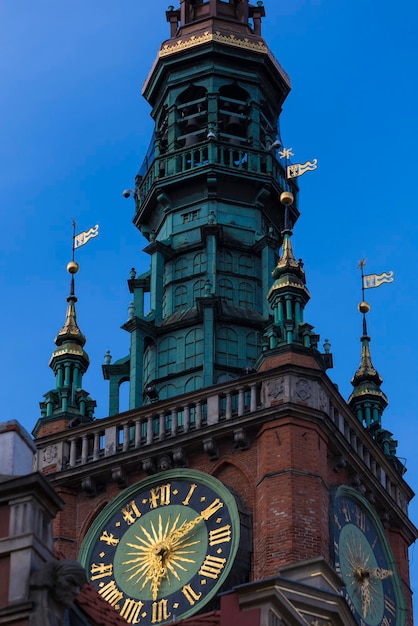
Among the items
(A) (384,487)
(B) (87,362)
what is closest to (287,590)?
(A) (384,487)

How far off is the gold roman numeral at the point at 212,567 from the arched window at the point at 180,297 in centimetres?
762

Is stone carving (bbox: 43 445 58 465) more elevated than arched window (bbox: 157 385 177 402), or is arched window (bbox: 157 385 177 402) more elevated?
arched window (bbox: 157 385 177 402)

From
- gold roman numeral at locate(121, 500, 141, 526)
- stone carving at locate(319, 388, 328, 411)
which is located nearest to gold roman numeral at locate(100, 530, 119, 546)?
gold roman numeral at locate(121, 500, 141, 526)

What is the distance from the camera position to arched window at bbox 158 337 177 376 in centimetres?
3856

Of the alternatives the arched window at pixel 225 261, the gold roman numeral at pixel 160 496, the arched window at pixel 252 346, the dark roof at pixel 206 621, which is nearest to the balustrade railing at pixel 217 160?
the arched window at pixel 225 261

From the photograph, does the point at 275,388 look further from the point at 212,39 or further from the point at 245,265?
the point at 212,39

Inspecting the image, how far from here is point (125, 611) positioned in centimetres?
3334

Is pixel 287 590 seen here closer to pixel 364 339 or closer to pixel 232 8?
pixel 364 339

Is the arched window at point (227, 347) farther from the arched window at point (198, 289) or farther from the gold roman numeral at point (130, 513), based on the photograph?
the gold roman numeral at point (130, 513)

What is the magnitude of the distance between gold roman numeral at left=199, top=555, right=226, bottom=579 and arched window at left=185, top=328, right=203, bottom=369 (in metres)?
5.68

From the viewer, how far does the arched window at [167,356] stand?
1518 inches

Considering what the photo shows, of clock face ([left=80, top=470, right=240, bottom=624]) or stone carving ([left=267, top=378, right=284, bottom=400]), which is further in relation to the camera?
stone carving ([left=267, top=378, right=284, bottom=400])

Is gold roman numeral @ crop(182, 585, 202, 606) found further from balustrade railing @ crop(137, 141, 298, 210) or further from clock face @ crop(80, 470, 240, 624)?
balustrade railing @ crop(137, 141, 298, 210)

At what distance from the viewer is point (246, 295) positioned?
131 ft
